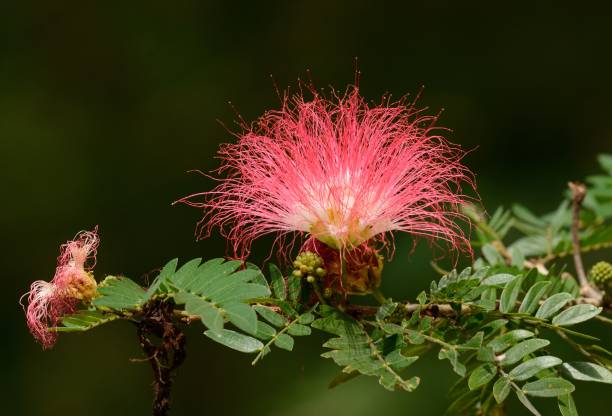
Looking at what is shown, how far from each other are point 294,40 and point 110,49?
32.7 inches

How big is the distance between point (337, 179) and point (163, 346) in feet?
1.05

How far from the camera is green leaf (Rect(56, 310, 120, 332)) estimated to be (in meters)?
0.99

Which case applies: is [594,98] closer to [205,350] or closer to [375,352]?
[205,350]

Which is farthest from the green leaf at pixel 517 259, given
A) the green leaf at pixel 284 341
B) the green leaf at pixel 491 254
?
the green leaf at pixel 284 341

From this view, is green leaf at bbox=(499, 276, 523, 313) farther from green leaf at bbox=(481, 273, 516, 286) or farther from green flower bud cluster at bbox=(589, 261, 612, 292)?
green flower bud cluster at bbox=(589, 261, 612, 292)

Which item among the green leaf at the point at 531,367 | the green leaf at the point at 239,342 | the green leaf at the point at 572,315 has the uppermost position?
the green leaf at the point at 572,315

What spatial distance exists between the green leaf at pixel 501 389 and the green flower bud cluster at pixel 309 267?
0.25 metres

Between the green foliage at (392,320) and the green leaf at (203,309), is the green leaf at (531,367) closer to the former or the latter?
the green foliage at (392,320)

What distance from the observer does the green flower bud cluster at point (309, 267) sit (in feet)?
3.36

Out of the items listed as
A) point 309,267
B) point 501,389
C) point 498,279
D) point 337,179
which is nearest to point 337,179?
point 337,179

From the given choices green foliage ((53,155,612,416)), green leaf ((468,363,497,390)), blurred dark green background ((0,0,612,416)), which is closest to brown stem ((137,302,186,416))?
green foliage ((53,155,612,416))

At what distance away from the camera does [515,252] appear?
4.56 feet

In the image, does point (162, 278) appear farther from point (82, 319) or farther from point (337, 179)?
point (337, 179)

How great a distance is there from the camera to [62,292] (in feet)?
3.37
